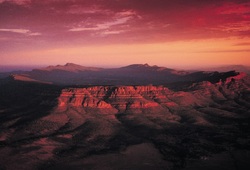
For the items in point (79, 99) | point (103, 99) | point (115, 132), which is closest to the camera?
point (115, 132)

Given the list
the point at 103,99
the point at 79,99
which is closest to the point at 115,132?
the point at 79,99

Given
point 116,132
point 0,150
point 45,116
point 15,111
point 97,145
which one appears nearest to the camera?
point 0,150

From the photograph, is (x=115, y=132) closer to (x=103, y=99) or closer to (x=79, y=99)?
(x=79, y=99)

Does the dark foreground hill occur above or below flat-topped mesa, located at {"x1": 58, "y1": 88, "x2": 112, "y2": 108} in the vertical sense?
below

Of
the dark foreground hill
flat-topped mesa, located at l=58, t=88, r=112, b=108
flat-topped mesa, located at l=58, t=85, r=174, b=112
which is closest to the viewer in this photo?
the dark foreground hill

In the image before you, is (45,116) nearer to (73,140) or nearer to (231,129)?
(73,140)

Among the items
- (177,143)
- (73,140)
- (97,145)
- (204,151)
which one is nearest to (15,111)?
(73,140)

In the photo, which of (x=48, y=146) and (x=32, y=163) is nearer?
(x=32, y=163)

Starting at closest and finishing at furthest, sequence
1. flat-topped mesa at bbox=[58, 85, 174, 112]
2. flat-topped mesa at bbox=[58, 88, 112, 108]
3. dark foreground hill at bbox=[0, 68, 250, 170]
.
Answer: dark foreground hill at bbox=[0, 68, 250, 170] → flat-topped mesa at bbox=[58, 88, 112, 108] → flat-topped mesa at bbox=[58, 85, 174, 112]
